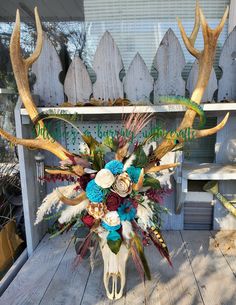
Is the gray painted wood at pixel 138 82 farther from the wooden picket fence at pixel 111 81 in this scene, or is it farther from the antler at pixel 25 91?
the antler at pixel 25 91

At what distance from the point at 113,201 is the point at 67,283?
0.44m

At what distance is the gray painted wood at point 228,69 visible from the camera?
3.72 feet

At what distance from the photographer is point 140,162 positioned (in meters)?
0.80

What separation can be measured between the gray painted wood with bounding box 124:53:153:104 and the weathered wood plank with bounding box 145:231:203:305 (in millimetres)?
674

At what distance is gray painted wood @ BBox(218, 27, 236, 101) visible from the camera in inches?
44.6

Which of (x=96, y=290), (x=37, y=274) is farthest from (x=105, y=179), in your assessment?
(x=37, y=274)

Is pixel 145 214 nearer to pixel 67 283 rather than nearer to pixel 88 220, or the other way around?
pixel 88 220

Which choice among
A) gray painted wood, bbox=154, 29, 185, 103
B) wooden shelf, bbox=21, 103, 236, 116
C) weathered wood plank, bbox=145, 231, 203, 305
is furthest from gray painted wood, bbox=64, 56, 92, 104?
weathered wood plank, bbox=145, 231, 203, 305

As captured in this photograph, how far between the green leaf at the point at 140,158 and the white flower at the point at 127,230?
0.17 meters

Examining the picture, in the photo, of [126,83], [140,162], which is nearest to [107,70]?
[126,83]

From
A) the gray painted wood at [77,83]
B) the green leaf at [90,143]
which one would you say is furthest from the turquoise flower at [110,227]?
the gray painted wood at [77,83]

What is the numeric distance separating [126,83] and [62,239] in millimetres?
799

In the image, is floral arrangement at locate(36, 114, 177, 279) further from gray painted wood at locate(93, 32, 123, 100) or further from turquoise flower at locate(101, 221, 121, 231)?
gray painted wood at locate(93, 32, 123, 100)

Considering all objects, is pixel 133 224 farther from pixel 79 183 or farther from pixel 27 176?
pixel 27 176
